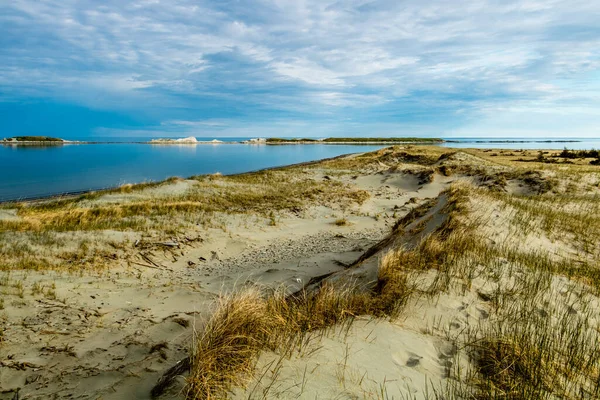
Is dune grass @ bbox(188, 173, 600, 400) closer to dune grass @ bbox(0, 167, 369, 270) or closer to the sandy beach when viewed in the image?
the sandy beach

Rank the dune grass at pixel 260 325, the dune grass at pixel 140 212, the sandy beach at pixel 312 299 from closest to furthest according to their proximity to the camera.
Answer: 1. the dune grass at pixel 260 325
2. the sandy beach at pixel 312 299
3. the dune grass at pixel 140 212

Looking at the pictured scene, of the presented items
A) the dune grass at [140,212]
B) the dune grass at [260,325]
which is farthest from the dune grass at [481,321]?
the dune grass at [140,212]

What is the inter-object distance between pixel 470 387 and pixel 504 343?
81 cm

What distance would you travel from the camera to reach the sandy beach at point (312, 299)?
121 inches

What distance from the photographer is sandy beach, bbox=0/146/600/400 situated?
121 inches

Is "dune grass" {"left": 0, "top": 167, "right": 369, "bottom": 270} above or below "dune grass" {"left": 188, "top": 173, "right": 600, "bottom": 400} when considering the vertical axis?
below

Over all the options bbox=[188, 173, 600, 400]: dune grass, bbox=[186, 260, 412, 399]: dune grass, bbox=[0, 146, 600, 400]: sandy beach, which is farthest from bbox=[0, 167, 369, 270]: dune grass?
bbox=[188, 173, 600, 400]: dune grass

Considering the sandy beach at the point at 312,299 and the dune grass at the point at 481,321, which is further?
the sandy beach at the point at 312,299

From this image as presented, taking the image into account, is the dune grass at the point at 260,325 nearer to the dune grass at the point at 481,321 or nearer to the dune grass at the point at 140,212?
the dune grass at the point at 481,321

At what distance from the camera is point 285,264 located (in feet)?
30.9

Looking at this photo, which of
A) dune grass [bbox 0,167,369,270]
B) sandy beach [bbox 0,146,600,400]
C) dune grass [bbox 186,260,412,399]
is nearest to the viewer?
dune grass [bbox 186,260,412,399]

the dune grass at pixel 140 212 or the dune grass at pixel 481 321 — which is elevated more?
the dune grass at pixel 481 321

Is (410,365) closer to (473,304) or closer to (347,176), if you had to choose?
(473,304)

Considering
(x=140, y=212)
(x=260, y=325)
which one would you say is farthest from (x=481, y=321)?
(x=140, y=212)
